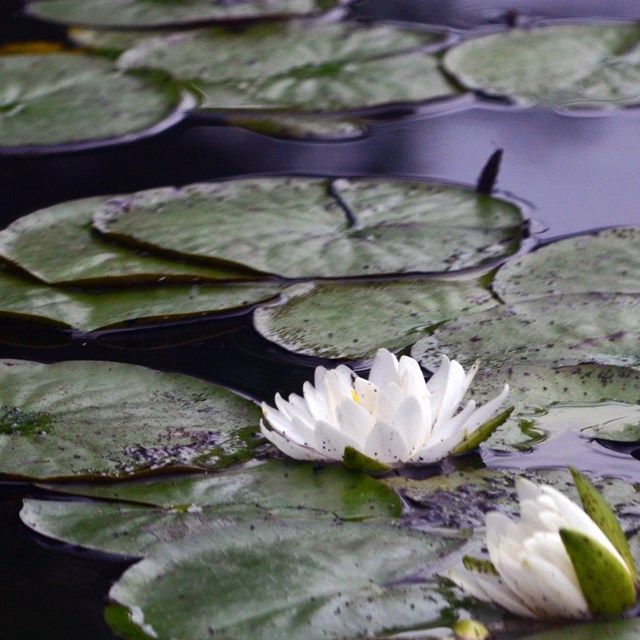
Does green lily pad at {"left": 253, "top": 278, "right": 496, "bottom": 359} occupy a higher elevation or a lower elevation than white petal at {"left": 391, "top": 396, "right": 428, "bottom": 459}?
lower

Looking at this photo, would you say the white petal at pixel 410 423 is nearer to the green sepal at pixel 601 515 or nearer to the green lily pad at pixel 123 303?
the green sepal at pixel 601 515

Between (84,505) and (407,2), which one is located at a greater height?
(407,2)

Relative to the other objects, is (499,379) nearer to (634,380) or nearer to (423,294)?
(634,380)

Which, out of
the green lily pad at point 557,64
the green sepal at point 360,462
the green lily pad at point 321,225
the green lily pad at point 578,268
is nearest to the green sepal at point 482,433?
the green sepal at point 360,462

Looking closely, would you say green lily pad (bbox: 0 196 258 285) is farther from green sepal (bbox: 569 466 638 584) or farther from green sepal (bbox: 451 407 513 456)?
green sepal (bbox: 569 466 638 584)

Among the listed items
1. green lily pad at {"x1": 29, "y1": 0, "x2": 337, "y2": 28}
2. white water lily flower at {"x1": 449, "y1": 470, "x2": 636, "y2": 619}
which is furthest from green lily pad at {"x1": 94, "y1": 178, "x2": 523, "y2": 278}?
green lily pad at {"x1": 29, "y1": 0, "x2": 337, "y2": 28}

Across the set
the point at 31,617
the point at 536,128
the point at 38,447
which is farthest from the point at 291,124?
the point at 31,617
